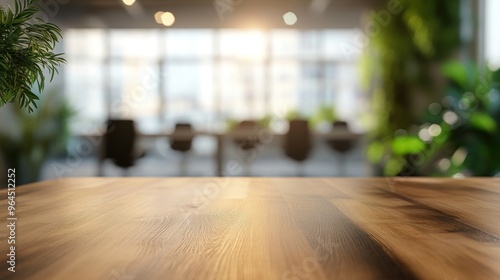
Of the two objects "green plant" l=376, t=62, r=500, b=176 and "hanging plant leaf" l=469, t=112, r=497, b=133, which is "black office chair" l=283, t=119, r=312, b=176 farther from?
"hanging plant leaf" l=469, t=112, r=497, b=133

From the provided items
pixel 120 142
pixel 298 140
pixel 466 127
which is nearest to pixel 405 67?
pixel 298 140

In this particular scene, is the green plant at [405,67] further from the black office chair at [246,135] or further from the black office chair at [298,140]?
the black office chair at [246,135]

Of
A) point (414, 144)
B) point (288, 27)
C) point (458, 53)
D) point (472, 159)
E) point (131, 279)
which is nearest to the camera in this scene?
point (131, 279)

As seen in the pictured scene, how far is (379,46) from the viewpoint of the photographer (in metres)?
7.15

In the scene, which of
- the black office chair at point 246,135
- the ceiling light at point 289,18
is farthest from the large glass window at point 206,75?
the black office chair at point 246,135

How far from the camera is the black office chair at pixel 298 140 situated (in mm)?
7168

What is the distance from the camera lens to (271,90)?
12.4 m

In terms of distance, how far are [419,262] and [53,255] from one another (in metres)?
0.42

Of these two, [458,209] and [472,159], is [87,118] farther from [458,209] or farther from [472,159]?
[458,209]

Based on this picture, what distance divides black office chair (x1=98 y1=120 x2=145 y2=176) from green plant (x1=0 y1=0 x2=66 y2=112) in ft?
18.9

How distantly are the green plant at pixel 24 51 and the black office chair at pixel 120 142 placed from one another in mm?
5747

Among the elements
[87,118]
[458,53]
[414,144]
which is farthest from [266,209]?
[87,118]

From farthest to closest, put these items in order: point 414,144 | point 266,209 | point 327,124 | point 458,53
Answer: point 327,124 → point 458,53 → point 414,144 → point 266,209

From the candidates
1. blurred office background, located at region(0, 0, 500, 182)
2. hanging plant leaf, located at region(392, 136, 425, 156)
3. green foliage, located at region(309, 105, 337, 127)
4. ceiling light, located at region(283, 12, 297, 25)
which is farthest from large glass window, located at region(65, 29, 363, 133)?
hanging plant leaf, located at region(392, 136, 425, 156)
